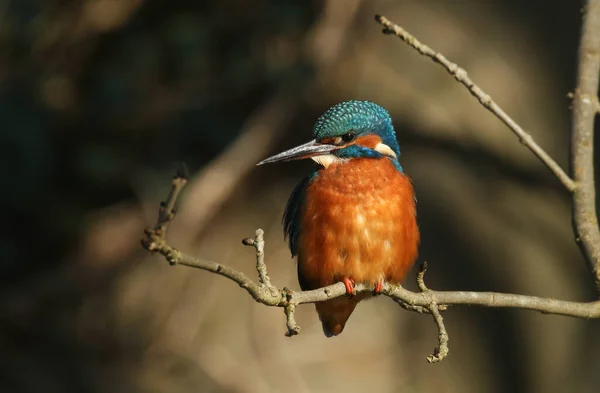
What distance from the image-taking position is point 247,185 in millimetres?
5078

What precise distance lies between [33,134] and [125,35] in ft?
2.76

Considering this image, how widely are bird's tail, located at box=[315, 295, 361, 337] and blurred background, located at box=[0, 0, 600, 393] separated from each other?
182 centimetres

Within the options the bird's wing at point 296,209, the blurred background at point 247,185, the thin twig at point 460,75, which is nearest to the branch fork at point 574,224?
the thin twig at point 460,75

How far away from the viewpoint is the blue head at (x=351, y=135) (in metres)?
2.44

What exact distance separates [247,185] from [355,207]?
264cm

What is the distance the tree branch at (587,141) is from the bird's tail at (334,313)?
79 cm

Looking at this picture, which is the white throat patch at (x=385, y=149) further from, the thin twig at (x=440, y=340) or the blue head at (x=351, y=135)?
the thin twig at (x=440, y=340)

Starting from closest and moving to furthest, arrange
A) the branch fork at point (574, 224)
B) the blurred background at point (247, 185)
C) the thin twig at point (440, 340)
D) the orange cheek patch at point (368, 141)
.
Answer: the branch fork at point (574, 224)
the thin twig at point (440, 340)
the orange cheek patch at point (368, 141)
the blurred background at point (247, 185)

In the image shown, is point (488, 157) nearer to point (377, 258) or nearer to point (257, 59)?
point (257, 59)

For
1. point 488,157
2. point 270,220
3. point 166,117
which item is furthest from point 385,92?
point 166,117

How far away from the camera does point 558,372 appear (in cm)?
461

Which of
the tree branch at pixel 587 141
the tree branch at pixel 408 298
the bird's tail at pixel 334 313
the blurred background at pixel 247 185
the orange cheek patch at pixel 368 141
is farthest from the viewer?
the blurred background at pixel 247 185

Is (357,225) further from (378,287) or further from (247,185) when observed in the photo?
(247,185)

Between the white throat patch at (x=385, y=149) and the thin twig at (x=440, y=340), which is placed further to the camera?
the white throat patch at (x=385, y=149)
